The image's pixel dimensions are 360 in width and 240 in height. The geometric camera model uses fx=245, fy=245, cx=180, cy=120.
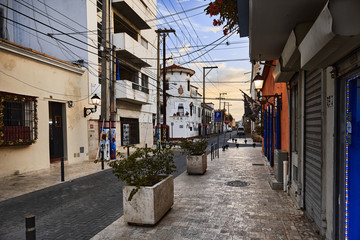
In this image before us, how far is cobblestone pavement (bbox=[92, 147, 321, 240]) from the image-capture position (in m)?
4.71

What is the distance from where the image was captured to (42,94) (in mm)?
12977

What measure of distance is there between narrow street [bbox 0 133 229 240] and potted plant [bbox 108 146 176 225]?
2.99 feet

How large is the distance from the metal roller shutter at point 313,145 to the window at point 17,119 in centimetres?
1160

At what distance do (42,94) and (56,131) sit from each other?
2532 millimetres

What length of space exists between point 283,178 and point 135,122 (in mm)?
17510

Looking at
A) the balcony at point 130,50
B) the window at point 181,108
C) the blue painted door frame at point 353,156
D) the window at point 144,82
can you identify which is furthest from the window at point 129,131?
the window at point 181,108

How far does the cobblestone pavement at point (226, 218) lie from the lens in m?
4.71

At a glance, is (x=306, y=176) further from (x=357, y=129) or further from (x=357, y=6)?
(x=357, y=6)

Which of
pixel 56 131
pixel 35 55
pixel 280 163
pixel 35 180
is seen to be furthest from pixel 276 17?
pixel 56 131

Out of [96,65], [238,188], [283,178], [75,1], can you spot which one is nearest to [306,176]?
[283,178]

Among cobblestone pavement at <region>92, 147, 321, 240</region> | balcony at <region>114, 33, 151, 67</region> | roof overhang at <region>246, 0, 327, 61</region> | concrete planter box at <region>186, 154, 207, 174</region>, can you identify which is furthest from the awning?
balcony at <region>114, 33, 151, 67</region>

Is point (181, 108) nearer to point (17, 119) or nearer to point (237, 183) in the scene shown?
point (17, 119)

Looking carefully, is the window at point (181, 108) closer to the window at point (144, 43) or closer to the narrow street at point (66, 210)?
the window at point (144, 43)

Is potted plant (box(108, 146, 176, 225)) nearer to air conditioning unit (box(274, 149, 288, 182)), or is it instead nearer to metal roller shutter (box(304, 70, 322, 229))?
metal roller shutter (box(304, 70, 322, 229))
